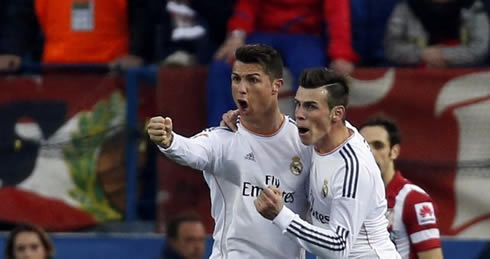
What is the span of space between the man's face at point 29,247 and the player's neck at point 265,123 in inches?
90.3

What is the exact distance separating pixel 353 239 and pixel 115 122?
12.5 ft

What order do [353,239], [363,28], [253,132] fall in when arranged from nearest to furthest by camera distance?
[353,239]
[253,132]
[363,28]

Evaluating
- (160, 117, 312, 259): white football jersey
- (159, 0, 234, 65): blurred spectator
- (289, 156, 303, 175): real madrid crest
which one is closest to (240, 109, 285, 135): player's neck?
(160, 117, 312, 259): white football jersey

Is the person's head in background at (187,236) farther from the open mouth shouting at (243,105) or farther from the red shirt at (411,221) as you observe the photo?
the open mouth shouting at (243,105)

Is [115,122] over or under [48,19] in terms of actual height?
under

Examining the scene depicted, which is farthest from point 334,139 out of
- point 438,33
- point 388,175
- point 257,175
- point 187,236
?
point 438,33

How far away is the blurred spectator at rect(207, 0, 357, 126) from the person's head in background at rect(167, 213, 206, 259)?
0.79 metres

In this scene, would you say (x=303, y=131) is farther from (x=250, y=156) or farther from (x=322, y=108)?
(x=250, y=156)

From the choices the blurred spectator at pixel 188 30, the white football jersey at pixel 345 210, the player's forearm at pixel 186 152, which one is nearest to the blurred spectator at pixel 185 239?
the blurred spectator at pixel 188 30

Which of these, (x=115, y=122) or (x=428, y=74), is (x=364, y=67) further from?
(x=115, y=122)

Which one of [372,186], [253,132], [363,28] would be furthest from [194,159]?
[363,28]

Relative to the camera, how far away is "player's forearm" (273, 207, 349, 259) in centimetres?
712

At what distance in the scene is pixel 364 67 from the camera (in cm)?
1070

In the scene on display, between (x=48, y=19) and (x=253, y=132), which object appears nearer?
(x=253, y=132)
